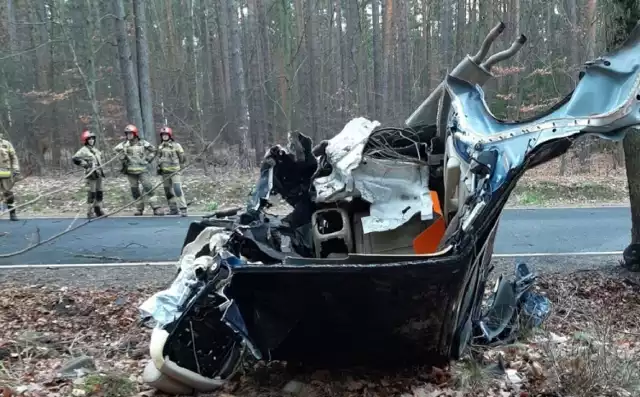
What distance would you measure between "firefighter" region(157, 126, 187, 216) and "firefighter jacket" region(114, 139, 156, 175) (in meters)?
0.25

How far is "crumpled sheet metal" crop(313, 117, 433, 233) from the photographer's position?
4.30 meters

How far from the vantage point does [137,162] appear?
11.2 m

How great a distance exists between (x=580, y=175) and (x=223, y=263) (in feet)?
47.5

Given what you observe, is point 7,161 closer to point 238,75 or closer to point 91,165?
point 91,165

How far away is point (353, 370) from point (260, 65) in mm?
19971

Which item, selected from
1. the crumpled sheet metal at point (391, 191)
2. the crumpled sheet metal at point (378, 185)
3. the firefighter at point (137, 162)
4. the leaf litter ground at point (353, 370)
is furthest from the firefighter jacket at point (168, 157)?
the crumpled sheet metal at point (391, 191)

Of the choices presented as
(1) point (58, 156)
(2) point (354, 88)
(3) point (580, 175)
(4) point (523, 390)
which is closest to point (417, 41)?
(2) point (354, 88)

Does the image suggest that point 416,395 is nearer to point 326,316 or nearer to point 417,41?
point 326,316

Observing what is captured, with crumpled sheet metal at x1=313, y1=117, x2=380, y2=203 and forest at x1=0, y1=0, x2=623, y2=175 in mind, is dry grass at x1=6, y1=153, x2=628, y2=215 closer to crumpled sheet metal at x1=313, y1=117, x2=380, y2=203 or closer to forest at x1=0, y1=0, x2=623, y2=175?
forest at x1=0, y1=0, x2=623, y2=175

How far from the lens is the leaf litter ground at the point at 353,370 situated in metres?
3.60

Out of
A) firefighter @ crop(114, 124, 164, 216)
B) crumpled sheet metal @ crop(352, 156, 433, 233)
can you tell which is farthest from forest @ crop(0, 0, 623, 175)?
crumpled sheet metal @ crop(352, 156, 433, 233)

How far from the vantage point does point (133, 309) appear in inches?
229

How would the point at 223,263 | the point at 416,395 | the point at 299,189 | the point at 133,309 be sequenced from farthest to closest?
the point at 133,309 < the point at 299,189 < the point at 416,395 < the point at 223,263

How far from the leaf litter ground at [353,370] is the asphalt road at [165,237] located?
1.62 metres
